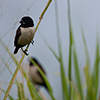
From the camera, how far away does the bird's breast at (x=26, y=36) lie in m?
1.12

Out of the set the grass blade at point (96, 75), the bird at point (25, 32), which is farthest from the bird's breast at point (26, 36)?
the grass blade at point (96, 75)

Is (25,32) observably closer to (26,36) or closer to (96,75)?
(26,36)

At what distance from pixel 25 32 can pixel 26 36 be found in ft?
0.10

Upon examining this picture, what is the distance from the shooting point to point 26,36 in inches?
45.5

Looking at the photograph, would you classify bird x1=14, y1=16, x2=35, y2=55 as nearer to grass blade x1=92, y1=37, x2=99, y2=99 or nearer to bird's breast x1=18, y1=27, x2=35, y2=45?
bird's breast x1=18, y1=27, x2=35, y2=45

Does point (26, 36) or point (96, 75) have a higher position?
point (26, 36)

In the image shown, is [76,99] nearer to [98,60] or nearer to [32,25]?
[98,60]

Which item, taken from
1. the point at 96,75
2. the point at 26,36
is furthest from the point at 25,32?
the point at 96,75

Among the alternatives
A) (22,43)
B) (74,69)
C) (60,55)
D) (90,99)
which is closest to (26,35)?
(22,43)

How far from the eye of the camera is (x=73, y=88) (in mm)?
2139

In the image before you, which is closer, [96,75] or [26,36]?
[26,36]

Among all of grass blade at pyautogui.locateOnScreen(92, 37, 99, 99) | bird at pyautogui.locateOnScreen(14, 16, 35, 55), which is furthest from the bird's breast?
grass blade at pyautogui.locateOnScreen(92, 37, 99, 99)

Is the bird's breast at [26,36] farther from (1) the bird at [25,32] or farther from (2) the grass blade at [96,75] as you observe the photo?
(2) the grass blade at [96,75]

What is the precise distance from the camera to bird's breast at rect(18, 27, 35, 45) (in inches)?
44.1
